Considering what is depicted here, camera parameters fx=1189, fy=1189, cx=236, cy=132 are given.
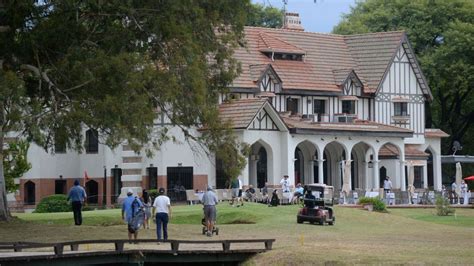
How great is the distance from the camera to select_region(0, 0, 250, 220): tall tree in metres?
38.1

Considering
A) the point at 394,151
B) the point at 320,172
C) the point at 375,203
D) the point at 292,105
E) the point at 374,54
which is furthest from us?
the point at 374,54

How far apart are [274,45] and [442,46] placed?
17.9 m

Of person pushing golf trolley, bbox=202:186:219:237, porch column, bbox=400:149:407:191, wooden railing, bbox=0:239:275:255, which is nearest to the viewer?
wooden railing, bbox=0:239:275:255

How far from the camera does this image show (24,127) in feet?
Result: 124

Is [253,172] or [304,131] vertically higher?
[304,131]

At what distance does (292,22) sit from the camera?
87.2 meters

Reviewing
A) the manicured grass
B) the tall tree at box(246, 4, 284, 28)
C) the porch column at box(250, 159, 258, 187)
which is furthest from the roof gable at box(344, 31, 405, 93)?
the tall tree at box(246, 4, 284, 28)

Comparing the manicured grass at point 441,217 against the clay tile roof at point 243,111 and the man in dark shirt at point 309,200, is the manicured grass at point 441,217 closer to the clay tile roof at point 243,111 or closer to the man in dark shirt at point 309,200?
the man in dark shirt at point 309,200

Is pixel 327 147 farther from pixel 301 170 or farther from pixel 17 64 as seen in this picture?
pixel 17 64

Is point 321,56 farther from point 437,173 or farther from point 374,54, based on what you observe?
point 437,173

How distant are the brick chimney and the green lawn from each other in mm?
28195

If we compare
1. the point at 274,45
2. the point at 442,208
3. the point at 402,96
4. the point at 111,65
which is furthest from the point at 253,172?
the point at 111,65

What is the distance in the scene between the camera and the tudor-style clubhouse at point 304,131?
67500 mm

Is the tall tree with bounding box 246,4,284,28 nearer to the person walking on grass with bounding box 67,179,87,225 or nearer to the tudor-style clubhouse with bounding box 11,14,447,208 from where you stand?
the tudor-style clubhouse with bounding box 11,14,447,208
